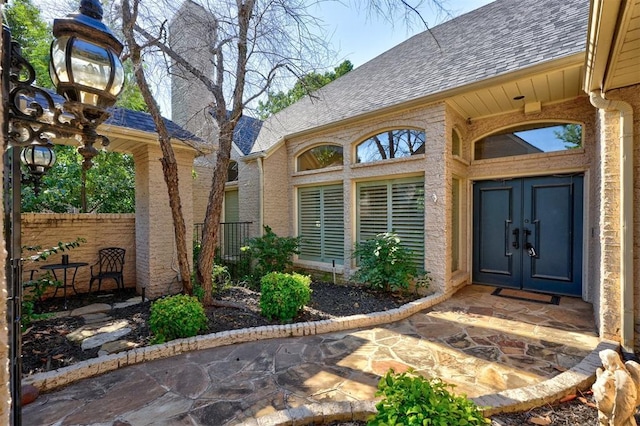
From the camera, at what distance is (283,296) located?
14.7ft

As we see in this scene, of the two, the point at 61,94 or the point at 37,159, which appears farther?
the point at 37,159

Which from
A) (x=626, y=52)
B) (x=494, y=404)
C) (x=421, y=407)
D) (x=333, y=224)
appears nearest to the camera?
(x=421, y=407)

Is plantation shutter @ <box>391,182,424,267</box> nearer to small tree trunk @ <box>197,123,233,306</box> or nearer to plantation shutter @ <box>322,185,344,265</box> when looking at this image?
plantation shutter @ <box>322,185,344,265</box>

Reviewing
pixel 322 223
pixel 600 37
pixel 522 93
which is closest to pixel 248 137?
pixel 322 223

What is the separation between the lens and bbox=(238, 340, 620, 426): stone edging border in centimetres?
227

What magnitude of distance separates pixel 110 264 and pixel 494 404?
7.18 metres

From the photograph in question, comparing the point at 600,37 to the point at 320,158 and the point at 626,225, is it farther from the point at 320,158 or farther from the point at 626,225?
the point at 320,158

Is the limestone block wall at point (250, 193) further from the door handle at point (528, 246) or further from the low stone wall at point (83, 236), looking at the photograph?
the door handle at point (528, 246)

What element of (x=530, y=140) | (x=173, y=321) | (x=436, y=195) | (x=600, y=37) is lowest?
(x=173, y=321)

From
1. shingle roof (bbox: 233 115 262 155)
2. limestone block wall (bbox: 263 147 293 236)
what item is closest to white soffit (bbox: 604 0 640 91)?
limestone block wall (bbox: 263 147 293 236)

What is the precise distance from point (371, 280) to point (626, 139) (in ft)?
13.2

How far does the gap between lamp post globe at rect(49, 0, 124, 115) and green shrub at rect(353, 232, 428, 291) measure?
4.86m

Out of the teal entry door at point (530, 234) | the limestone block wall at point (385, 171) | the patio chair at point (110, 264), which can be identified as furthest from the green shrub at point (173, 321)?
the teal entry door at point (530, 234)

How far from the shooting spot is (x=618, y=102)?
10.9 feet
